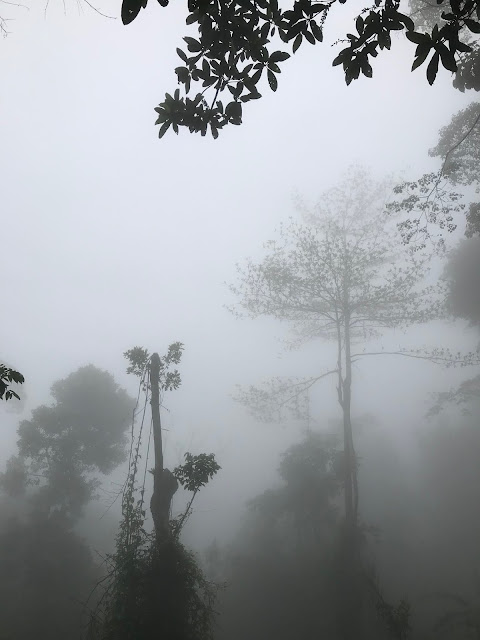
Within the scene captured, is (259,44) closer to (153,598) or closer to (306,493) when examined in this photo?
(153,598)

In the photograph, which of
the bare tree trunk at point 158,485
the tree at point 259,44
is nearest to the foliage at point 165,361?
the bare tree trunk at point 158,485

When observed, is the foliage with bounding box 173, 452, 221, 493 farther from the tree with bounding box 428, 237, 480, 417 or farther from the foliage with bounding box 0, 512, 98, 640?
the tree with bounding box 428, 237, 480, 417

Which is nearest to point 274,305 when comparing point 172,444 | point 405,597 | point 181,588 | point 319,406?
point 181,588

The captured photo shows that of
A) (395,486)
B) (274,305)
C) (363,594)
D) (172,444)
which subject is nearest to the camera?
(363,594)

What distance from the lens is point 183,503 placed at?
39.2 m

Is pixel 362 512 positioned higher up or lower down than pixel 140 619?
higher up

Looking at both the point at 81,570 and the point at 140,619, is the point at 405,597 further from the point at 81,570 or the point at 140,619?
the point at 81,570

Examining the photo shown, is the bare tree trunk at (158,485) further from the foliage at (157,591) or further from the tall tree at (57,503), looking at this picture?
the tall tree at (57,503)

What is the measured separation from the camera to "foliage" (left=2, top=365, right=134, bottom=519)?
24.3 m

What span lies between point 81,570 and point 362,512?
17.5 m

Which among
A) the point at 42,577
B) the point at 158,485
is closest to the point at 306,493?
the point at 158,485

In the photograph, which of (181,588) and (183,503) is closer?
(181,588)

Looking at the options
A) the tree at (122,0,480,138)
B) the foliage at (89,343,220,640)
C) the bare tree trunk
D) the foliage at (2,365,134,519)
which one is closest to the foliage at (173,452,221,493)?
the foliage at (89,343,220,640)

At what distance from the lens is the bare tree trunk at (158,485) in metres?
11.3
